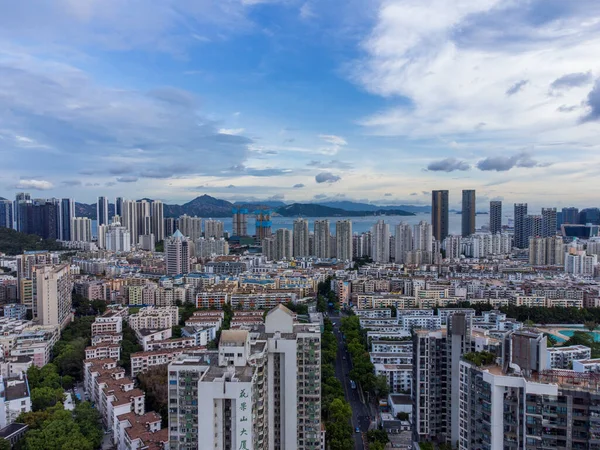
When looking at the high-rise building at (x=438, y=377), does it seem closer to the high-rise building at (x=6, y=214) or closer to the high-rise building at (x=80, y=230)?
the high-rise building at (x=80, y=230)

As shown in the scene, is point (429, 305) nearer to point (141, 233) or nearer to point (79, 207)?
point (141, 233)

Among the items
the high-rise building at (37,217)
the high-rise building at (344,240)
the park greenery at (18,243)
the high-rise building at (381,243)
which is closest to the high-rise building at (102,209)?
the high-rise building at (37,217)

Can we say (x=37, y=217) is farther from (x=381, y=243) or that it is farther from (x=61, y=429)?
(x=61, y=429)

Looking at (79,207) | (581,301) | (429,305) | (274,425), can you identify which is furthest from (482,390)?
(79,207)

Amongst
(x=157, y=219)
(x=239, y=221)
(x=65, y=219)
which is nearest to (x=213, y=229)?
(x=157, y=219)

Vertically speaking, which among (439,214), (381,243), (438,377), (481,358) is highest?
(439,214)
